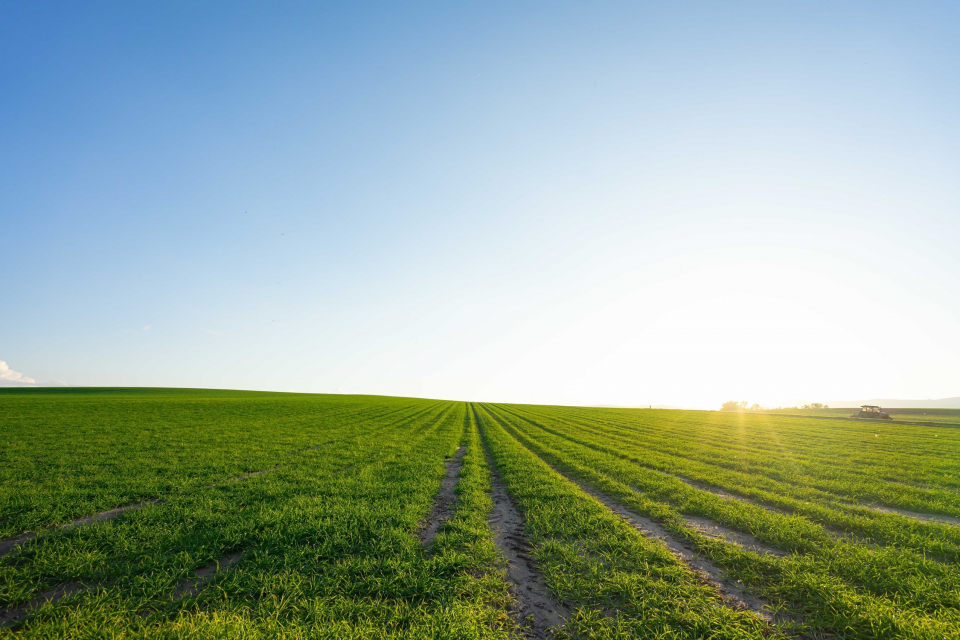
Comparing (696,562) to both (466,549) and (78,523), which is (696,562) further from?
(78,523)

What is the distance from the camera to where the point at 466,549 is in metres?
7.11

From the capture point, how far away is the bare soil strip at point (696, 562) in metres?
5.41

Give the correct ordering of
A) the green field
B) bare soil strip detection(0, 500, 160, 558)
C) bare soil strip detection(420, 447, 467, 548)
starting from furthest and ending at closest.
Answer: bare soil strip detection(420, 447, 467, 548) → bare soil strip detection(0, 500, 160, 558) → the green field

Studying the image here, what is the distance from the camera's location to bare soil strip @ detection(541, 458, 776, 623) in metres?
5.41

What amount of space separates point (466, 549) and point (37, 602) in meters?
6.46

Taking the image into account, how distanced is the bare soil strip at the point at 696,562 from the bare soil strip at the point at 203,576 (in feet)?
27.1

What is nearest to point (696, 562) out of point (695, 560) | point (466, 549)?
point (695, 560)

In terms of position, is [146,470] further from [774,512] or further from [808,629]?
[774,512]

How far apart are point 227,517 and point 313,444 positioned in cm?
1250

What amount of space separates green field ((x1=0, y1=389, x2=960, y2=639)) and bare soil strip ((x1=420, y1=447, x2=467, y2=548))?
88 mm

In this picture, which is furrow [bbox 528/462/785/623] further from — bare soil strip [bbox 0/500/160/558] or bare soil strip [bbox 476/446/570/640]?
bare soil strip [bbox 0/500/160/558]

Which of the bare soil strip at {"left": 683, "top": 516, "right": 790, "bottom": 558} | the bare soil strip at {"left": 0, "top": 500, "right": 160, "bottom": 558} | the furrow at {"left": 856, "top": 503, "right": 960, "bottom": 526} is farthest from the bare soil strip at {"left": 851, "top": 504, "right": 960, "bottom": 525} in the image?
the bare soil strip at {"left": 0, "top": 500, "right": 160, "bottom": 558}

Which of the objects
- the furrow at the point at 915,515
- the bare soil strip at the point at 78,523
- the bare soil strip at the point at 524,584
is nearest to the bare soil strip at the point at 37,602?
the bare soil strip at the point at 78,523

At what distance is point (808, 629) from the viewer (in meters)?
4.85
